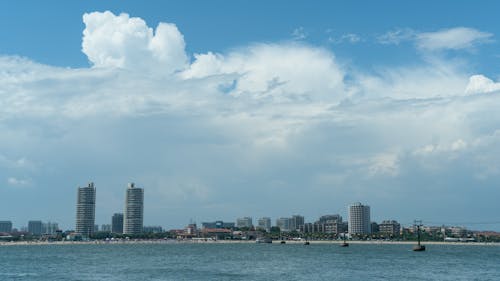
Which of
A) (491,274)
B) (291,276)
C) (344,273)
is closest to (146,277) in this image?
(291,276)

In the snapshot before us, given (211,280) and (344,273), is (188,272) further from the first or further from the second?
(344,273)

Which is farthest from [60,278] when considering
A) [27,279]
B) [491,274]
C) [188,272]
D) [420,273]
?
[491,274]

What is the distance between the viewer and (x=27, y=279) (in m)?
80.3

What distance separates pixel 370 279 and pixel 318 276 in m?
8.22

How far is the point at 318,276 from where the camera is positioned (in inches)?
3233

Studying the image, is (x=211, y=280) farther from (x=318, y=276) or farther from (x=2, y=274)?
(x=2, y=274)

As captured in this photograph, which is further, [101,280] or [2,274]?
[2,274]

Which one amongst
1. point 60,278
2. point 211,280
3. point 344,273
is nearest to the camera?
point 211,280

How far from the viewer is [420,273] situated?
89.2 metres

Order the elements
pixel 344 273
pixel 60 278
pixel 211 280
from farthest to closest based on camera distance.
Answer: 1. pixel 344 273
2. pixel 60 278
3. pixel 211 280

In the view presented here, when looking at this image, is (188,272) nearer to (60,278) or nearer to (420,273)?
(60,278)

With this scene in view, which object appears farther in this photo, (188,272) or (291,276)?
(188,272)

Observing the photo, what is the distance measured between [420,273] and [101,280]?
5154 centimetres

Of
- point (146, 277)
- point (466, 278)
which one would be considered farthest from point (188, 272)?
point (466, 278)
